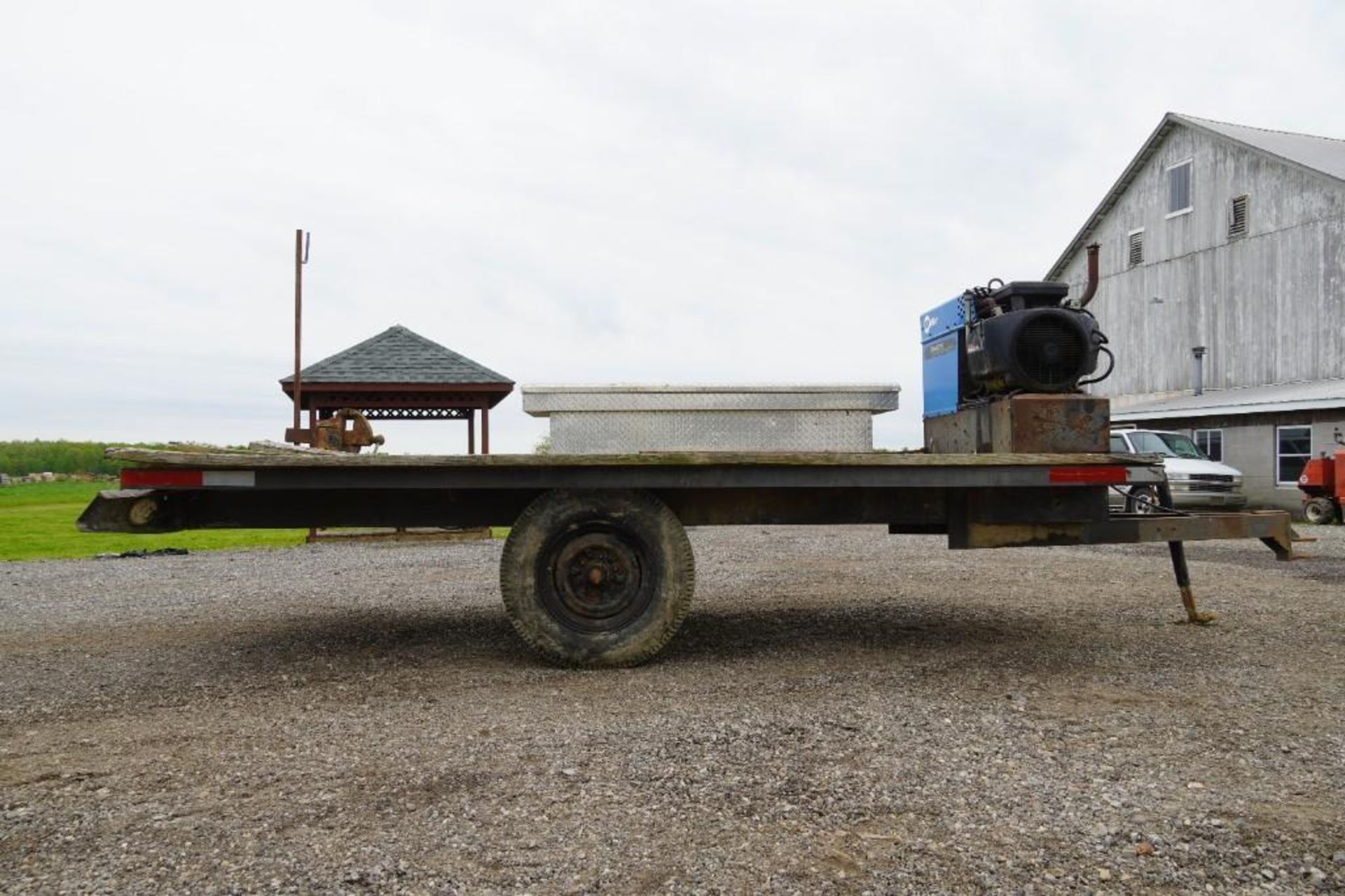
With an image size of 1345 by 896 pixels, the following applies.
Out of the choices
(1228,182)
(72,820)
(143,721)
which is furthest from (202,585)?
(1228,182)

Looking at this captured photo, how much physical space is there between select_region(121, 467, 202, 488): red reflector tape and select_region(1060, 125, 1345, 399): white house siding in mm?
22177

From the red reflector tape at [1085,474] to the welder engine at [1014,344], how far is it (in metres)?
0.76

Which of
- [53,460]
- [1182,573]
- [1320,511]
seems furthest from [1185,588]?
[53,460]

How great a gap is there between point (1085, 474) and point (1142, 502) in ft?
3.93

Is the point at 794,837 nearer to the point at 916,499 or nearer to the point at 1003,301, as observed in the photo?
the point at 916,499

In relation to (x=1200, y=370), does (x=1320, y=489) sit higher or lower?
lower

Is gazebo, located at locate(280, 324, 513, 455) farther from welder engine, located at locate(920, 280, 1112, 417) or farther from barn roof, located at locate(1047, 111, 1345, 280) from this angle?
barn roof, located at locate(1047, 111, 1345, 280)

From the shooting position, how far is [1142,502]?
631cm

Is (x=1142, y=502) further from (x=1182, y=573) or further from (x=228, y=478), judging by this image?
(x=228, y=478)

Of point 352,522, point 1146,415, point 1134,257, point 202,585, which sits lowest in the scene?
point 202,585

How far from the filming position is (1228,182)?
73.7 feet

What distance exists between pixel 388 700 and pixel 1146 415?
845 inches

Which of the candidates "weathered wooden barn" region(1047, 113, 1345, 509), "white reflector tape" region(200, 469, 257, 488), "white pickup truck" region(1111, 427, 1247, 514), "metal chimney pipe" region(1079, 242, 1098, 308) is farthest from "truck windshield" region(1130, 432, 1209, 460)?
"white reflector tape" region(200, 469, 257, 488)

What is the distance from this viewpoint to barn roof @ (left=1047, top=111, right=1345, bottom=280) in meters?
21.2
